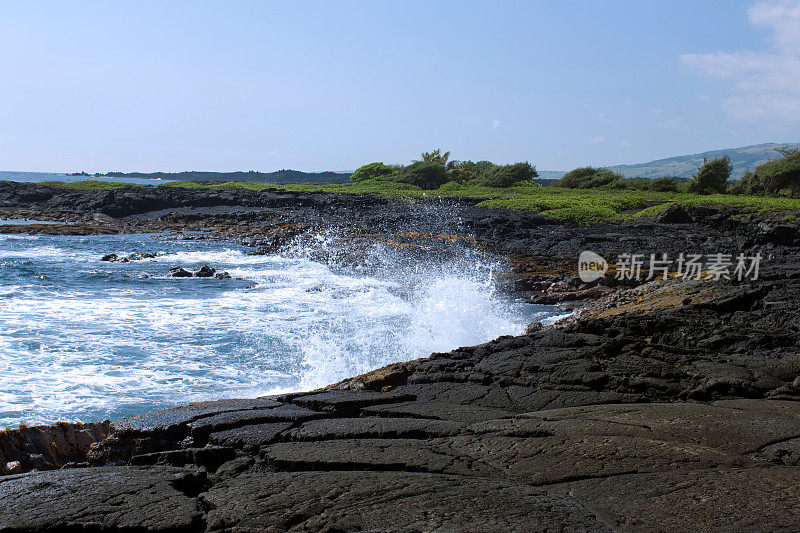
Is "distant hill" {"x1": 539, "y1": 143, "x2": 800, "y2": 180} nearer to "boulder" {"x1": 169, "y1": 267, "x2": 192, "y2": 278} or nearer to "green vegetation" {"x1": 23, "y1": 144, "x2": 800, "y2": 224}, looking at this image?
"green vegetation" {"x1": 23, "y1": 144, "x2": 800, "y2": 224}

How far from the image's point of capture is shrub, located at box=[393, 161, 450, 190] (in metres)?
52.9

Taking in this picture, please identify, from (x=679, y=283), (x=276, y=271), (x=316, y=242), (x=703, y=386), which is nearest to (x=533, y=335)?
(x=703, y=386)

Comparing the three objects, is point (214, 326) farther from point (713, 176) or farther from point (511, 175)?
point (511, 175)

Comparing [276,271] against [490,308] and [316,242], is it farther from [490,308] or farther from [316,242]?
[490,308]

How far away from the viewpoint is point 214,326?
497 inches

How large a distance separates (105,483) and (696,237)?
21.3 metres

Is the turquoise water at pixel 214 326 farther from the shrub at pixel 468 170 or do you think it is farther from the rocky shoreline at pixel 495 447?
the shrub at pixel 468 170

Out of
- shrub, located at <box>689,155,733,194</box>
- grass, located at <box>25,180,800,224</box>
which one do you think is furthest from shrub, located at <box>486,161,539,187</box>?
shrub, located at <box>689,155,733,194</box>

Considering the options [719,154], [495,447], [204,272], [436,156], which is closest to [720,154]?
[719,154]

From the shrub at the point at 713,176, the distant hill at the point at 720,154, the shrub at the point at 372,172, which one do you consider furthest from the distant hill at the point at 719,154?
the shrub at the point at 713,176

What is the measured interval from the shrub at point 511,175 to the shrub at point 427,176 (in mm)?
4982

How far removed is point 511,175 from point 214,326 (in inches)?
1543

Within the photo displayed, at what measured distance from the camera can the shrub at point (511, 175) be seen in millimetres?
48344

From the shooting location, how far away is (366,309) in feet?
46.4
